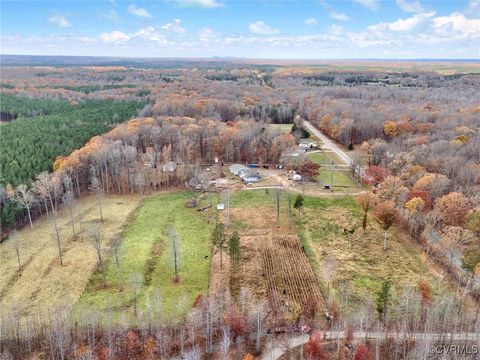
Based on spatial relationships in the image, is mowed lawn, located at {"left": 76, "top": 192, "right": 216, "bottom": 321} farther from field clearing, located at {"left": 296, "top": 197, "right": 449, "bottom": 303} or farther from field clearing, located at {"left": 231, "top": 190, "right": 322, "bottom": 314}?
field clearing, located at {"left": 296, "top": 197, "right": 449, "bottom": 303}

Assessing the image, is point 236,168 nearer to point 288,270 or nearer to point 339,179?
point 339,179

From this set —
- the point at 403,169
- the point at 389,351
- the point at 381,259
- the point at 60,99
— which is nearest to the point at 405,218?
the point at 381,259

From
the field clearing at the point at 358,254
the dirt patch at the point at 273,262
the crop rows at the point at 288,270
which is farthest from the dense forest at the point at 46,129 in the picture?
the field clearing at the point at 358,254

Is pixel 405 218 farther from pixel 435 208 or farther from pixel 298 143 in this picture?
pixel 298 143

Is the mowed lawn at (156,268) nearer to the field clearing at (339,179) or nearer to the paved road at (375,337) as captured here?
the paved road at (375,337)

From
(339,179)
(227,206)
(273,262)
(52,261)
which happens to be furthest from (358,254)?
(52,261)
